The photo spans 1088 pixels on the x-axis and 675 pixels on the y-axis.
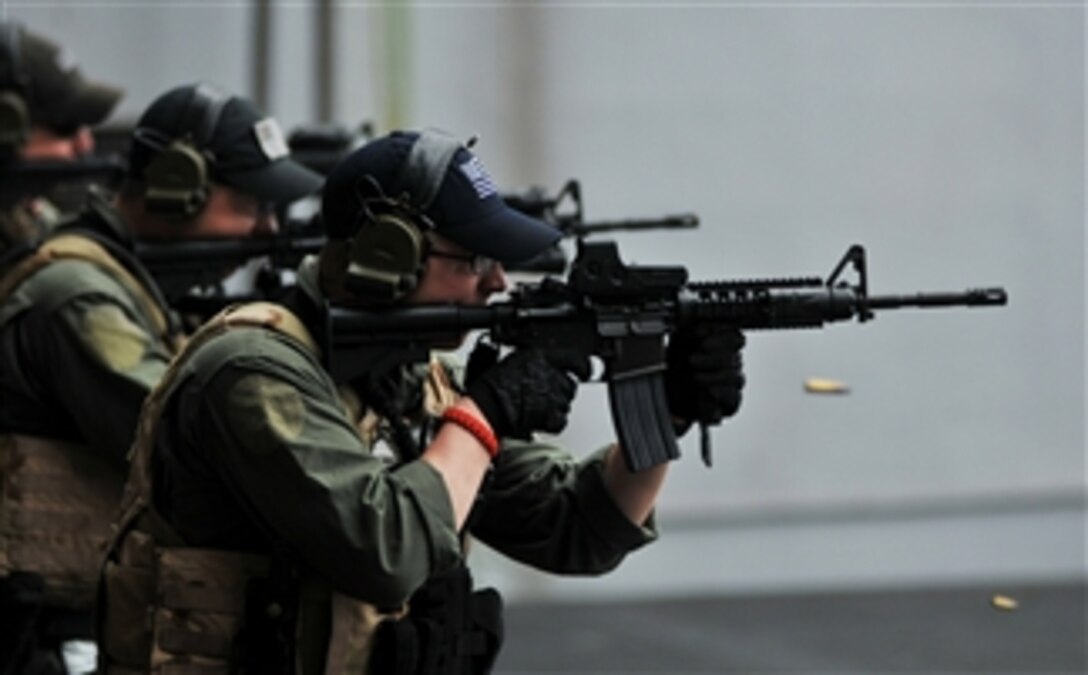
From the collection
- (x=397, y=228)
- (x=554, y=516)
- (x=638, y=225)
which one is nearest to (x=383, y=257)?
(x=397, y=228)

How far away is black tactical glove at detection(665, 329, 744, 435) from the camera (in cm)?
384

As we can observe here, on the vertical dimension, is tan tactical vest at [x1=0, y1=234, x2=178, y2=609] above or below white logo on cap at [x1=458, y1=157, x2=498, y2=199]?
below

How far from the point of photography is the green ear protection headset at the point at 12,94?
7.29 m

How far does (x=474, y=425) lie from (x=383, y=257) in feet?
1.16

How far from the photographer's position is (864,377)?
377 inches

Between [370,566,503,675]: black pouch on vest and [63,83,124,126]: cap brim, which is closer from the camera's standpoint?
[370,566,503,675]: black pouch on vest

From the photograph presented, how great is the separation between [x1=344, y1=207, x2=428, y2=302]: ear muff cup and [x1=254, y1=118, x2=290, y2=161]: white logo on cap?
179 cm

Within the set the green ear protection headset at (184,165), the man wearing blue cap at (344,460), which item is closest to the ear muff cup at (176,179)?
the green ear protection headset at (184,165)

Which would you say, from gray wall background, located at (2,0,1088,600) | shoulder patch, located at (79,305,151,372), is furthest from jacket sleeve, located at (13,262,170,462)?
gray wall background, located at (2,0,1088,600)

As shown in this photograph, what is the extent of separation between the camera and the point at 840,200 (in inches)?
373

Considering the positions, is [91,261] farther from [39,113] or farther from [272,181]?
[39,113]

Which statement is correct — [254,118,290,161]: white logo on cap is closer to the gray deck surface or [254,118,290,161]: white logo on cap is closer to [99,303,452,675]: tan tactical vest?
[99,303,452,675]: tan tactical vest

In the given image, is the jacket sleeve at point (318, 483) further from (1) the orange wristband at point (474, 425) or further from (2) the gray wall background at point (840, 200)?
(2) the gray wall background at point (840, 200)

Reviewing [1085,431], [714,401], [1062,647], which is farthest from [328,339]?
[1085,431]
